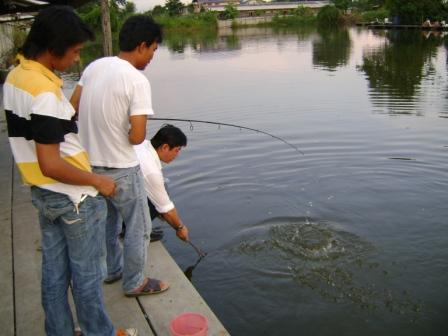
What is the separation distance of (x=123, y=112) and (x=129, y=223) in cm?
73

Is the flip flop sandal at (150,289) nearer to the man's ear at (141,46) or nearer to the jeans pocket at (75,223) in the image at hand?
the jeans pocket at (75,223)

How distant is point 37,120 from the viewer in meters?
1.97

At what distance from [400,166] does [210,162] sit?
10.5 feet

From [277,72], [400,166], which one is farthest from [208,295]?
[277,72]

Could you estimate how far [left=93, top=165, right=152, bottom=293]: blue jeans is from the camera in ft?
9.32

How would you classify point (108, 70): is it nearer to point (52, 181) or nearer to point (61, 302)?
point (52, 181)

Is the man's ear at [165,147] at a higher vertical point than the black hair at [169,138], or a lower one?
lower

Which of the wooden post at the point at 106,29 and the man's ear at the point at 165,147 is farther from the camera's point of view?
the wooden post at the point at 106,29

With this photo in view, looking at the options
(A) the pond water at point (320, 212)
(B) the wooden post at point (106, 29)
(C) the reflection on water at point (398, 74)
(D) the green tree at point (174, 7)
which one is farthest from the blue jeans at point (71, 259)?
(D) the green tree at point (174, 7)

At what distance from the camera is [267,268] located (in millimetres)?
4711

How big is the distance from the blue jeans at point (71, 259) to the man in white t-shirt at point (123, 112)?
496 mm

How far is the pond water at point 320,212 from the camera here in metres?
4.08

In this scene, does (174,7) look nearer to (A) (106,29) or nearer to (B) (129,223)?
(A) (106,29)

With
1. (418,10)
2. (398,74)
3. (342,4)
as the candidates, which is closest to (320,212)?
(398,74)
